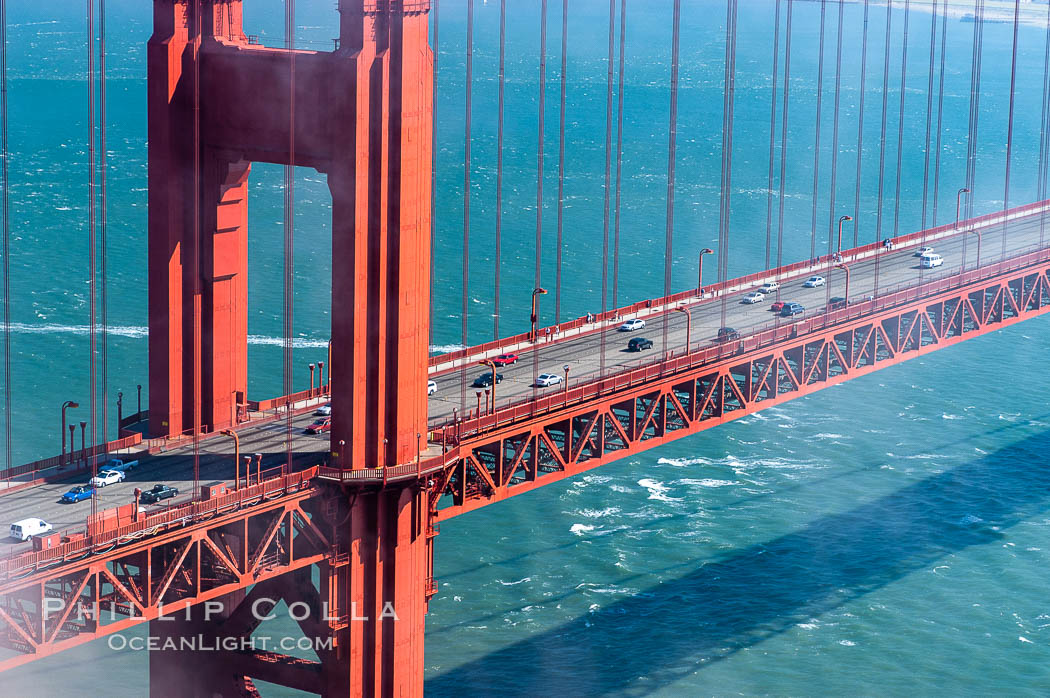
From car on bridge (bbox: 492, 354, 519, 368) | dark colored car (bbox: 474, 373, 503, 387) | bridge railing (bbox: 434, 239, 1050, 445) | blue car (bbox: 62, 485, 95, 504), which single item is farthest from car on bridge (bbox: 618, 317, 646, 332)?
blue car (bbox: 62, 485, 95, 504)

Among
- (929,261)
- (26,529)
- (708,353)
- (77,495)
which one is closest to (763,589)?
(708,353)

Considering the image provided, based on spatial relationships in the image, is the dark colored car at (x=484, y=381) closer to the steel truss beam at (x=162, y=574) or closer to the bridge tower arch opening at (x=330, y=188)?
the bridge tower arch opening at (x=330, y=188)

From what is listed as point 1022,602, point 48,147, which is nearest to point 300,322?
point 1022,602

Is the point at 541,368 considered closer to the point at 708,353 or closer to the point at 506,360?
the point at 506,360

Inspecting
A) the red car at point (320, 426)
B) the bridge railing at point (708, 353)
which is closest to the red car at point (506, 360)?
the bridge railing at point (708, 353)

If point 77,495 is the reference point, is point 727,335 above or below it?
above

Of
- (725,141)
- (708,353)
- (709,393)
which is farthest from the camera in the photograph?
(725,141)

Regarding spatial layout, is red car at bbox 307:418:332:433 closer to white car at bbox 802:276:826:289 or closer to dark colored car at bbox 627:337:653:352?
dark colored car at bbox 627:337:653:352

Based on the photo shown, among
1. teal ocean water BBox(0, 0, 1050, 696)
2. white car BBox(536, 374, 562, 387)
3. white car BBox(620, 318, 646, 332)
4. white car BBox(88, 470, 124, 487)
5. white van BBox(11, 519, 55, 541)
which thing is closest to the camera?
white van BBox(11, 519, 55, 541)

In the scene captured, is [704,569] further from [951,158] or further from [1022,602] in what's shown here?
[951,158]
